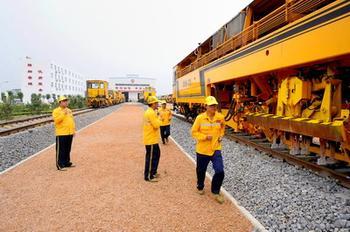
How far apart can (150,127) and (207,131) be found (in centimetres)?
139

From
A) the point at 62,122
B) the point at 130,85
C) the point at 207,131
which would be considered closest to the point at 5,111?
the point at 62,122

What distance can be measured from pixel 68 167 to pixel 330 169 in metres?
5.41

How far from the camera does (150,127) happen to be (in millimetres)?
5816

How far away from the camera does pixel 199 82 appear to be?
13.4m

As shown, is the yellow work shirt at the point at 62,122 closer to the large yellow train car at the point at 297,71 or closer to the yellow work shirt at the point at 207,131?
the yellow work shirt at the point at 207,131

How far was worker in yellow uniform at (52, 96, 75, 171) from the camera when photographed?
22.3ft

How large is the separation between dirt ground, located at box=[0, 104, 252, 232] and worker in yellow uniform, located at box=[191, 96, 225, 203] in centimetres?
37

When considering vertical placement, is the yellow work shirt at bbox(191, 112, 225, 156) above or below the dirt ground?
above

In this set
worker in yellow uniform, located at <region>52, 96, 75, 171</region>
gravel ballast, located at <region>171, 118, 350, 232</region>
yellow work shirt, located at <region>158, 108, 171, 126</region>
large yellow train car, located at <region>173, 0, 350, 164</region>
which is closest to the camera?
gravel ballast, located at <region>171, 118, 350, 232</region>

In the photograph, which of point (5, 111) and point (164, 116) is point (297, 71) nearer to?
point (164, 116)

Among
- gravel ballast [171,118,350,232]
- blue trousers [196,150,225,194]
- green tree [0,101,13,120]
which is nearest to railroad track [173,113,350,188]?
gravel ballast [171,118,350,232]

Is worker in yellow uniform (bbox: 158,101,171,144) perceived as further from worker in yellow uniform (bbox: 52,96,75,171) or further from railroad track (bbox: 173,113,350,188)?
worker in yellow uniform (bbox: 52,96,75,171)

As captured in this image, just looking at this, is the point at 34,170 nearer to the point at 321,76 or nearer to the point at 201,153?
the point at 201,153

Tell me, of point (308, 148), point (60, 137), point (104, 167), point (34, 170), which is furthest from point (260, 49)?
point (34, 170)
